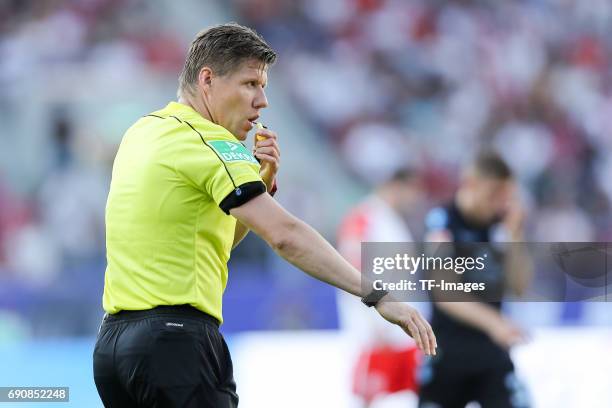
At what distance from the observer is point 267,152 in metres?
3.54

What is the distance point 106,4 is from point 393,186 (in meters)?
5.09

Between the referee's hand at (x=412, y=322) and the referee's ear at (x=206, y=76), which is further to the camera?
the referee's ear at (x=206, y=76)

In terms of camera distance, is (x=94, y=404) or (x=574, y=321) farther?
(x=574, y=321)

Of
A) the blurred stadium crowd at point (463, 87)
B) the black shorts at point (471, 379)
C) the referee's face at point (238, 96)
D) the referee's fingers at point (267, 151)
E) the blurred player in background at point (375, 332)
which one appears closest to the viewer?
the referee's face at point (238, 96)

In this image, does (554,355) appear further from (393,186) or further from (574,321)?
(393,186)

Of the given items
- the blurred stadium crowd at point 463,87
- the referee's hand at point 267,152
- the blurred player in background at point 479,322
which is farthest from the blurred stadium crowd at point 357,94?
the referee's hand at point 267,152

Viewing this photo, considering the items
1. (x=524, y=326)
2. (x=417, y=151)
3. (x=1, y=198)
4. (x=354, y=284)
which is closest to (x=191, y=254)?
(x=354, y=284)

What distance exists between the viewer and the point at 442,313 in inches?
251

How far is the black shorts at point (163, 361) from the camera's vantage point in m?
3.04

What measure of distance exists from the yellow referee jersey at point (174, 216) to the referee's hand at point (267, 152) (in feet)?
1.16

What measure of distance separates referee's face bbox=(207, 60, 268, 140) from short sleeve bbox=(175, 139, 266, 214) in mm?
269

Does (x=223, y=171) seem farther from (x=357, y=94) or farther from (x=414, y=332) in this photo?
(x=357, y=94)

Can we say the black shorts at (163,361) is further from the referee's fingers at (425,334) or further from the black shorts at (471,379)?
the black shorts at (471,379)

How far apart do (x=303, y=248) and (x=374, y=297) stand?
0.25m
